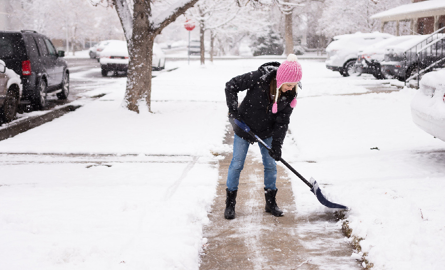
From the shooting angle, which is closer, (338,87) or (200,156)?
(200,156)

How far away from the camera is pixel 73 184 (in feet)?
17.1

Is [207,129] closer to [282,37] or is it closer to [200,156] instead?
[200,156]

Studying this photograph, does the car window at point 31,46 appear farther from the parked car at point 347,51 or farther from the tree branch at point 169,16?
the parked car at point 347,51

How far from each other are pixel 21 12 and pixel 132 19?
4225cm

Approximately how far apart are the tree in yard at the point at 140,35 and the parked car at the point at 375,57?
952cm

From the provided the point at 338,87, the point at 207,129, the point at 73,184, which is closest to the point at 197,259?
the point at 73,184

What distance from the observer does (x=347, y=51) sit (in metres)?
18.8

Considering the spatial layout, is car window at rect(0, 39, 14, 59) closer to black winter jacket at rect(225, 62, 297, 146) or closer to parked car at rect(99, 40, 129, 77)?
black winter jacket at rect(225, 62, 297, 146)

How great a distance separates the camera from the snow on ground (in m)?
3.37

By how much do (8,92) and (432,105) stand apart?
24.9 feet

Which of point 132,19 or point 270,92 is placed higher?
point 132,19

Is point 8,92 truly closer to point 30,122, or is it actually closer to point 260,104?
point 30,122

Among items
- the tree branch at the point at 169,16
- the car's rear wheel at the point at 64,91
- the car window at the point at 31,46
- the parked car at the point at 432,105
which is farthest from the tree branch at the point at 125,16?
the parked car at the point at 432,105

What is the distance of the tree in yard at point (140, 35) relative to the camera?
9.15 m
